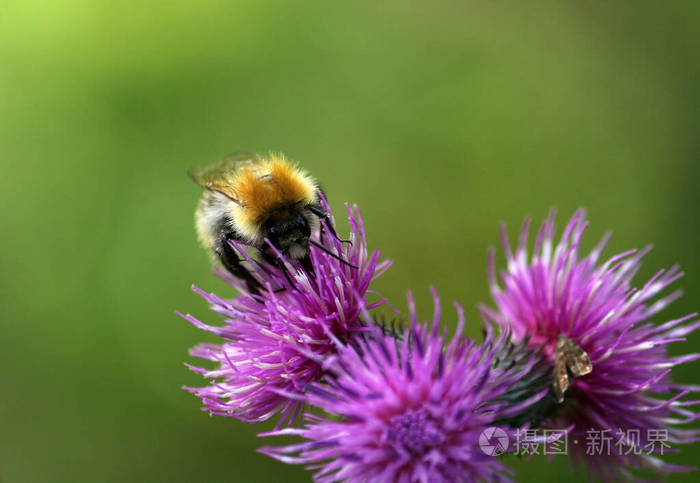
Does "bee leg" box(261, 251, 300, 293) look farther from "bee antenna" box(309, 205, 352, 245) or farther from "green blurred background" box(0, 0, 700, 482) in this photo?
"green blurred background" box(0, 0, 700, 482)

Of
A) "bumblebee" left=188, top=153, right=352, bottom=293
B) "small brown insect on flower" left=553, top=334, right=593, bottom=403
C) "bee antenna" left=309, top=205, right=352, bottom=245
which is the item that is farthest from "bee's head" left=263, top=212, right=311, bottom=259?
"small brown insect on flower" left=553, top=334, right=593, bottom=403

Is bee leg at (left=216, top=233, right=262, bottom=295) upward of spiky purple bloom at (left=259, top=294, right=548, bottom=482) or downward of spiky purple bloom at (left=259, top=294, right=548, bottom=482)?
upward

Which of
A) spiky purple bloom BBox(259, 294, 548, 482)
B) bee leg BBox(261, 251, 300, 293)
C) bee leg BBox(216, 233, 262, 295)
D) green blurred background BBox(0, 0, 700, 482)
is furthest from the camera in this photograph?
green blurred background BBox(0, 0, 700, 482)

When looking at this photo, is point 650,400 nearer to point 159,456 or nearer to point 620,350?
point 620,350

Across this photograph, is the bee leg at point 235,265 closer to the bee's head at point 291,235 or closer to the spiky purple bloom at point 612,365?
the bee's head at point 291,235

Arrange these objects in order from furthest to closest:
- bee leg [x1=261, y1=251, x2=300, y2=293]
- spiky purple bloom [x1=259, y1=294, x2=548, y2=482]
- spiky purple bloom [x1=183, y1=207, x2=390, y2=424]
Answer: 1. bee leg [x1=261, y1=251, x2=300, y2=293]
2. spiky purple bloom [x1=183, y1=207, x2=390, y2=424]
3. spiky purple bloom [x1=259, y1=294, x2=548, y2=482]

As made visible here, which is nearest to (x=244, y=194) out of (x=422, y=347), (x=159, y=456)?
(x=422, y=347)

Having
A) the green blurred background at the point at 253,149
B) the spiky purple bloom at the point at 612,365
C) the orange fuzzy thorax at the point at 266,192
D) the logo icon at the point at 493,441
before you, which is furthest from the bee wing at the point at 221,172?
the green blurred background at the point at 253,149
